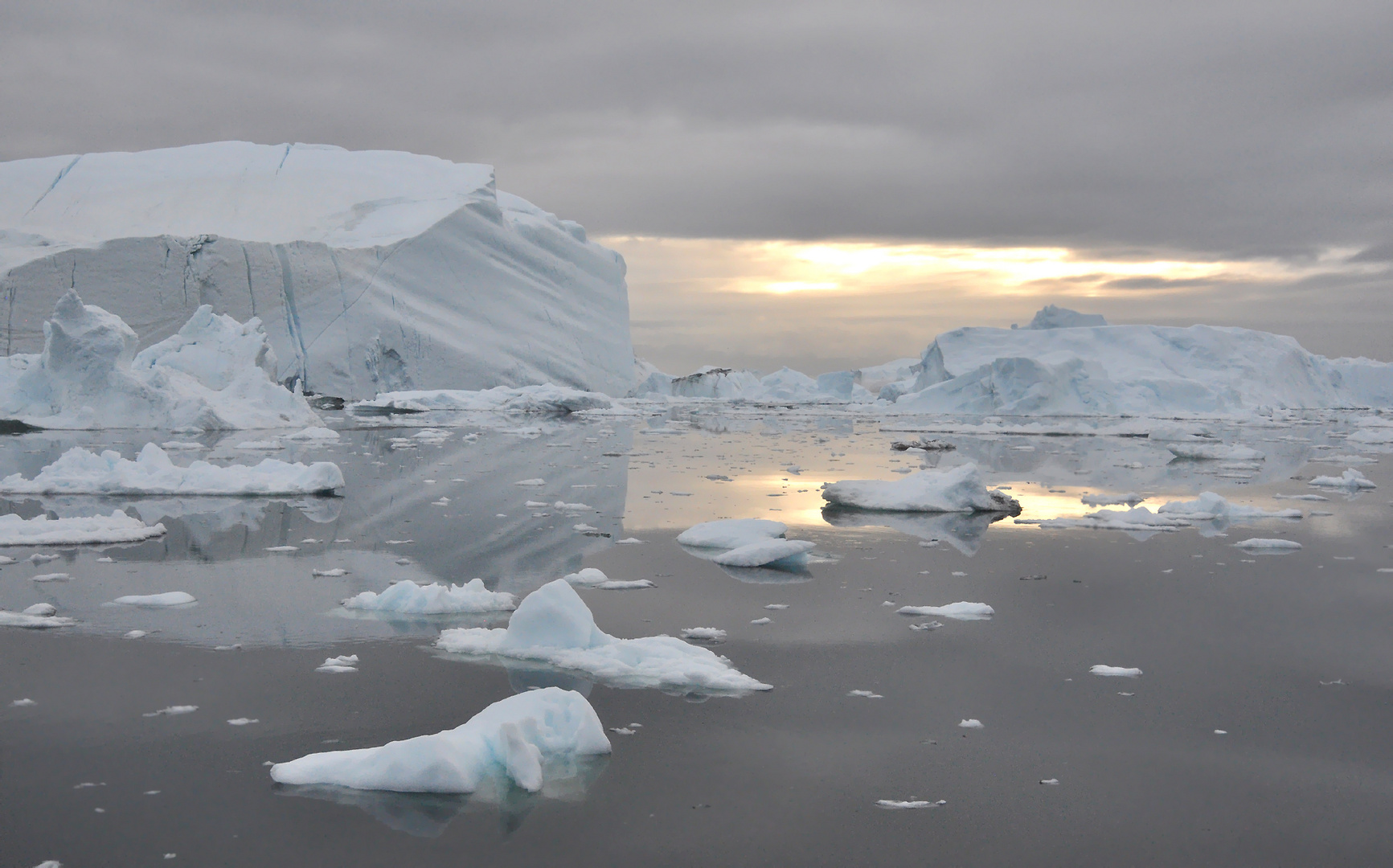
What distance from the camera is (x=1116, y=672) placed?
388cm

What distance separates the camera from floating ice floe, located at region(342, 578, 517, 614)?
459 cm

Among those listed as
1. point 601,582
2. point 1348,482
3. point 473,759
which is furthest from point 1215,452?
point 473,759

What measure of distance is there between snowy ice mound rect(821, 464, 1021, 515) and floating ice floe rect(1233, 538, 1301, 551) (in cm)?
177

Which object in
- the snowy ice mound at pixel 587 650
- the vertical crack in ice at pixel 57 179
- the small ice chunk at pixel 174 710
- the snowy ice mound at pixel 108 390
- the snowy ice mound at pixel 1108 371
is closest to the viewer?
the small ice chunk at pixel 174 710

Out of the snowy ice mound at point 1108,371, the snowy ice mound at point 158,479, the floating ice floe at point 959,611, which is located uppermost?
the snowy ice mound at point 1108,371

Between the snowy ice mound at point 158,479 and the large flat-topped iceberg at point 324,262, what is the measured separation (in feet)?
63.4

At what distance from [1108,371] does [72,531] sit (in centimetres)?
2974

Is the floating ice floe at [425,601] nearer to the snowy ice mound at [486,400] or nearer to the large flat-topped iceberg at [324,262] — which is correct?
the snowy ice mound at [486,400]

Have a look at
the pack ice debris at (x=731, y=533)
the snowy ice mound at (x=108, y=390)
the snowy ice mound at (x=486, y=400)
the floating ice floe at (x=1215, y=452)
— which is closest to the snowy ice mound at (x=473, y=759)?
the pack ice debris at (x=731, y=533)

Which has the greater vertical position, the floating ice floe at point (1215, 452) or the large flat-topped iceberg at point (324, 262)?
the large flat-topped iceberg at point (324, 262)

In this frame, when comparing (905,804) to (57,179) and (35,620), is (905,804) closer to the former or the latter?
(35,620)

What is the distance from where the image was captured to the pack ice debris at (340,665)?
3672 millimetres

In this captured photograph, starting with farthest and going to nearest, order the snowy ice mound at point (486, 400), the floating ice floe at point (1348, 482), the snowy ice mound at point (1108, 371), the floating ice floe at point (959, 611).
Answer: the snowy ice mound at point (1108, 371), the snowy ice mound at point (486, 400), the floating ice floe at point (1348, 482), the floating ice floe at point (959, 611)

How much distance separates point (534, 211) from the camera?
125ft
